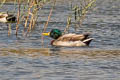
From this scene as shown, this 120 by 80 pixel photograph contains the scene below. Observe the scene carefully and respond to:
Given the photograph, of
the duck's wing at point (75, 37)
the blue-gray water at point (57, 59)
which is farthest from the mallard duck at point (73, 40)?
the blue-gray water at point (57, 59)

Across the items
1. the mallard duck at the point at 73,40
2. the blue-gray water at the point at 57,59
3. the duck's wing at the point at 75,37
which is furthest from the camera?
the duck's wing at the point at 75,37

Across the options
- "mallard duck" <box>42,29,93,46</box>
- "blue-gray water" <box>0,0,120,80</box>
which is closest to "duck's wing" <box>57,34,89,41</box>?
"mallard duck" <box>42,29,93,46</box>

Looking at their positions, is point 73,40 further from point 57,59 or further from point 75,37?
point 57,59

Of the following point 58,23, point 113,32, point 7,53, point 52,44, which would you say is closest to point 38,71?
point 7,53

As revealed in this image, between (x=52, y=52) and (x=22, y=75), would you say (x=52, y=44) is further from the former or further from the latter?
(x=22, y=75)

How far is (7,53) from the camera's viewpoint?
15492 millimetres

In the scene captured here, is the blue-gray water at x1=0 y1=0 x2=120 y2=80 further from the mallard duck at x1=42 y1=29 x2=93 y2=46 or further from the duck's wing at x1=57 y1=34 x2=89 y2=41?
the duck's wing at x1=57 y1=34 x2=89 y2=41

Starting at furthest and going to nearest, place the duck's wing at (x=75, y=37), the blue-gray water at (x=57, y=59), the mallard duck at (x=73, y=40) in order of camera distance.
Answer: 1. the duck's wing at (x=75, y=37)
2. the mallard duck at (x=73, y=40)
3. the blue-gray water at (x=57, y=59)

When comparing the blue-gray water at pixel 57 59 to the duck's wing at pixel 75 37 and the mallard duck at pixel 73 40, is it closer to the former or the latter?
the mallard duck at pixel 73 40

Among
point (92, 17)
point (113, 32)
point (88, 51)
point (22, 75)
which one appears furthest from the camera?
point (92, 17)

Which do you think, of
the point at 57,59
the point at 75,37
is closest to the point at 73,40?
the point at 75,37

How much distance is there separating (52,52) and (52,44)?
2.57 m

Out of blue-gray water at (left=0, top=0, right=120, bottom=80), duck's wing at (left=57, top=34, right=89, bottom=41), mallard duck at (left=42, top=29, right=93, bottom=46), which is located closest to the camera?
blue-gray water at (left=0, top=0, right=120, bottom=80)

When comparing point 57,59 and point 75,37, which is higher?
point 57,59
